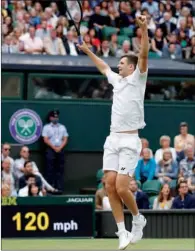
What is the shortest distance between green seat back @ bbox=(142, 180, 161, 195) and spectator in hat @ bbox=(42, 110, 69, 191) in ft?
11.2

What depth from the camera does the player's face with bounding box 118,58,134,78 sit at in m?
11.7

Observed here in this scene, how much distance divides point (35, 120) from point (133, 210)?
11718 millimetres

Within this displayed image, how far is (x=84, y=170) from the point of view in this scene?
79.2ft

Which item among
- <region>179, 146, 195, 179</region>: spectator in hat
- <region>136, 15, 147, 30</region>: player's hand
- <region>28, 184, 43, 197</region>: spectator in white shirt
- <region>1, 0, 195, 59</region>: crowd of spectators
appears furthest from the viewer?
<region>1, 0, 195, 59</region>: crowd of spectators

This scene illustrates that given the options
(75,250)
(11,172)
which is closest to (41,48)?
(11,172)

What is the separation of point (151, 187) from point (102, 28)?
7387 mm

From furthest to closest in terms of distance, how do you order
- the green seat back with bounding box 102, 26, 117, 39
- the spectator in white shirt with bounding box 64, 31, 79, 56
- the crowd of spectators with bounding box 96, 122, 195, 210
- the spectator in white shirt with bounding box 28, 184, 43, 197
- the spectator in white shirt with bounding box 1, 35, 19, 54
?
the green seat back with bounding box 102, 26, 117, 39, the spectator in white shirt with bounding box 64, 31, 79, 56, the spectator in white shirt with bounding box 1, 35, 19, 54, the spectator in white shirt with bounding box 28, 184, 43, 197, the crowd of spectators with bounding box 96, 122, 195, 210

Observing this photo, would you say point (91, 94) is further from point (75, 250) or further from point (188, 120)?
point (75, 250)

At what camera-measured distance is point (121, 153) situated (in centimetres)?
1175

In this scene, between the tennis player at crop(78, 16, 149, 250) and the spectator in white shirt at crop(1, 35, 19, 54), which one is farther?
the spectator in white shirt at crop(1, 35, 19, 54)

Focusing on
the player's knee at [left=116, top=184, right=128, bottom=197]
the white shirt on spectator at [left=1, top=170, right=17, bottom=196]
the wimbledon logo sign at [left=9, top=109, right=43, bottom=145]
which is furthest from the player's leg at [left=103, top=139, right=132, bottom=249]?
the wimbledon logo sign at [left=9, top=109, right=43, bottom=145]

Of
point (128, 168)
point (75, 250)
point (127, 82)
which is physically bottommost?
point (75, 250)

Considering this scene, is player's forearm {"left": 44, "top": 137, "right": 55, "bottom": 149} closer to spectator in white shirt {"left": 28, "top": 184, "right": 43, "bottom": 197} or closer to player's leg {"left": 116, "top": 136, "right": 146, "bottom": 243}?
spectator in white shirt {"left": 28, "top": 184, "right": 43, "bottom": 197}

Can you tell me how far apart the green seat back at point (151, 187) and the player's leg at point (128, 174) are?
773 cm
